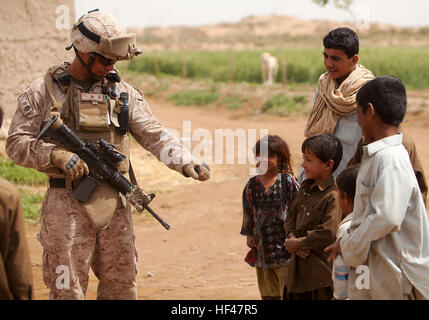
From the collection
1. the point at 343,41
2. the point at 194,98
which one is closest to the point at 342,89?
the point at 343,41

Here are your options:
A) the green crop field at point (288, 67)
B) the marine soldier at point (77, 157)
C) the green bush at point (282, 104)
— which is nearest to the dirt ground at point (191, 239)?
the marine soldier at point (77, 157)

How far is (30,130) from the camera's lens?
11.5 feet

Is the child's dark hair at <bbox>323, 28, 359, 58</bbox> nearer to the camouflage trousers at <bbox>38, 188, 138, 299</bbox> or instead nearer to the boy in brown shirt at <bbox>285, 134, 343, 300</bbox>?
the boy in brown shirt at <bbox>285, 134, 343, 300</bbox>

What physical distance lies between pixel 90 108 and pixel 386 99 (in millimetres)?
1604

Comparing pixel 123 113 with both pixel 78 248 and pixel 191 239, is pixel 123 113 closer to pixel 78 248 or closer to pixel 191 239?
pixel 78 248

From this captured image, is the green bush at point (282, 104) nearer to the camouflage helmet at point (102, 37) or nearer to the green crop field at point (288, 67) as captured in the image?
the green crop field at point (288, 67)

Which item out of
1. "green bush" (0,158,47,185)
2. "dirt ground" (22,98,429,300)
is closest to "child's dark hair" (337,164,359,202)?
"dirt ground" (22,98,429,300)

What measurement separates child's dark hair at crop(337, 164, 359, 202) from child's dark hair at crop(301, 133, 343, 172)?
0.50 m

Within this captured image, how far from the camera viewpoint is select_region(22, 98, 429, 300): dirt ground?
17.2ft

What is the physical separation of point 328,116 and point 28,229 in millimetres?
4004

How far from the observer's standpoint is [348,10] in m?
20.5

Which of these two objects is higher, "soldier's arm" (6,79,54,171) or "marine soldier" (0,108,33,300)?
"soldier's arm" (6,79,54,171)

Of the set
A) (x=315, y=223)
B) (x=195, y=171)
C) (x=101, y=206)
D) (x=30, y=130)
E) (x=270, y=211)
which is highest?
(x=30, y=130)
